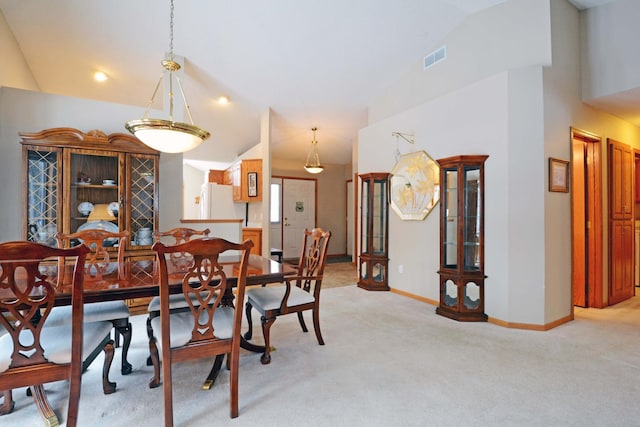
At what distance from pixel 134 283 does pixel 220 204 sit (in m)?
5.12

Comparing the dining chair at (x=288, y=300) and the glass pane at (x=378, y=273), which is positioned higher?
the dining chair at (x=288, y=300)

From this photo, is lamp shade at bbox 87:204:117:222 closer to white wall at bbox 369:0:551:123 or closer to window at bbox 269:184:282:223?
white wall at bbox 369:0:551:123

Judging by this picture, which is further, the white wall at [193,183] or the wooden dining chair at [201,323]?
the white wall at [193,183]

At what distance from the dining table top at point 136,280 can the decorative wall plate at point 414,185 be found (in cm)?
246

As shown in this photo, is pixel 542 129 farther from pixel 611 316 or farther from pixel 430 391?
pixel 430 391

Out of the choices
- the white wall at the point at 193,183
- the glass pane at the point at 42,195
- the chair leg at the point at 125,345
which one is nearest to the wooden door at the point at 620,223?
the chair leg at the point at 125,345

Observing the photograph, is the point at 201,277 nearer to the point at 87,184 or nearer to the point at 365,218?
the point at 87,184

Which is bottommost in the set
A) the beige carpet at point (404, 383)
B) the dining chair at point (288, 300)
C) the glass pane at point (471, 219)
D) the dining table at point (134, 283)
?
the beige carpet at point (404, 383)

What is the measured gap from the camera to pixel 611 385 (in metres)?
2.18

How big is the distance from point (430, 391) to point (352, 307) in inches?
75.8

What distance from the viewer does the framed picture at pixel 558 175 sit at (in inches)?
129

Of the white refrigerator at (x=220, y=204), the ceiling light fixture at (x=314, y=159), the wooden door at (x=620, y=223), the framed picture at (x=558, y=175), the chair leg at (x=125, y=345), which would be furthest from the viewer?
the ceiling light fixture at (x=314, y=159)

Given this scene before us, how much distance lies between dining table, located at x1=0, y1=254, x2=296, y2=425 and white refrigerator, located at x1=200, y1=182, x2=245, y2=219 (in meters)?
4.24

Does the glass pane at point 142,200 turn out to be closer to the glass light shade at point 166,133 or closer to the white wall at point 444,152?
the glass light shade at point 166,133
